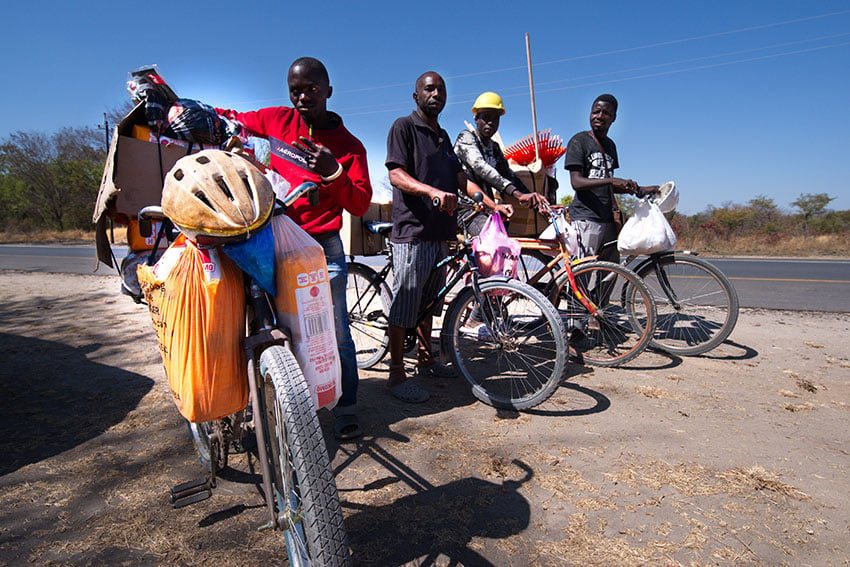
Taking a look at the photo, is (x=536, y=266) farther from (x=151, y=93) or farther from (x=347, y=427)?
(x=151, y=93)

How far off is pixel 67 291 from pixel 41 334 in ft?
11.7

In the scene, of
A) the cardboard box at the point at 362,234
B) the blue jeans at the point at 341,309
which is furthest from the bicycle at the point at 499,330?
the cardboard box at the point at 362,234

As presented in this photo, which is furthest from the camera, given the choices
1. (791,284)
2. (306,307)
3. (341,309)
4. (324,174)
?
(791,284)

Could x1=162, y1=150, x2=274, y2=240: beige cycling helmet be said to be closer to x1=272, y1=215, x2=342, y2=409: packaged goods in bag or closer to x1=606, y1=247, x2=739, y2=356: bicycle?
x1=272, y1=215, x2=342, y2=409: packaged goods in bag

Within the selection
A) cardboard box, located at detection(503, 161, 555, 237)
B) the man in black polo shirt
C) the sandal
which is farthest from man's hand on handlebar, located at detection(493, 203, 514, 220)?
the sandal

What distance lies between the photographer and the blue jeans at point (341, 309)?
2721 mm

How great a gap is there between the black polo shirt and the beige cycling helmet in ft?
5.56

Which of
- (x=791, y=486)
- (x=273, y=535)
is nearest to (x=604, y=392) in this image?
(x=791, y=486)

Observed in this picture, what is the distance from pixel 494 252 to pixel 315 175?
1.37m

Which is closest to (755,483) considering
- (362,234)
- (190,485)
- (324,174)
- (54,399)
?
(324,174)

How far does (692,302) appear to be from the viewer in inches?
172

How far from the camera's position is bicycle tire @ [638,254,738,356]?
4090 millimetres

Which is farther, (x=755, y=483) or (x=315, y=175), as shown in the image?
(x=315, y=175)

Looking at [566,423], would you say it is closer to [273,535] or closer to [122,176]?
[273,535]
